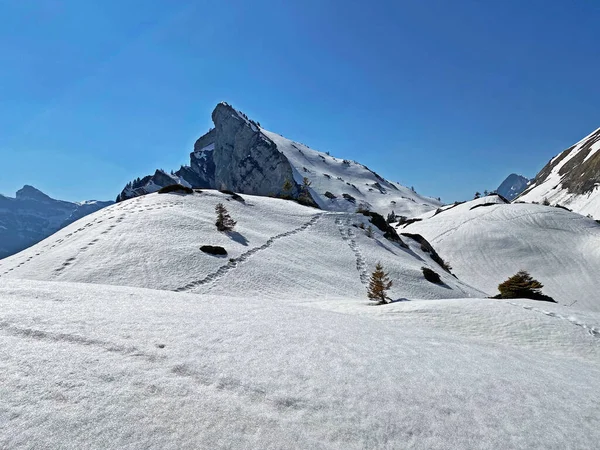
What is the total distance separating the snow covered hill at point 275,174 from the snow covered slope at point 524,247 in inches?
2364

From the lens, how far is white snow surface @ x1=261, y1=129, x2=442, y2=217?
124225 mm

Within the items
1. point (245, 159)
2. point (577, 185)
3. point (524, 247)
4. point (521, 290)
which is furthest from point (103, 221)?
point (577, 185)

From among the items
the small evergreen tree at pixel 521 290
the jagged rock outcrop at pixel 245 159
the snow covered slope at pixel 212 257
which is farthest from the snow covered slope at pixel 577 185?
the small evergreen tree at pixel 521 290

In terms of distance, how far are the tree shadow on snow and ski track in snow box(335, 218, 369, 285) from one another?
348 inches

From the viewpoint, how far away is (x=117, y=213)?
29109mm

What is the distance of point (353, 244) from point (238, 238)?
11631 mm

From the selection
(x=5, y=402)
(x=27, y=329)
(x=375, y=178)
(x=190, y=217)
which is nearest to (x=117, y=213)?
(x=190, y=217)

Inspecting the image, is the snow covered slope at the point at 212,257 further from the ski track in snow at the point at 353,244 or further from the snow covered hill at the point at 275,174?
the snow covered hill at the point at 275,174

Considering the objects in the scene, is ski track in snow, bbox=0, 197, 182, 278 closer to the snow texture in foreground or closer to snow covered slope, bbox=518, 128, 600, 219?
the snow texture in foreground

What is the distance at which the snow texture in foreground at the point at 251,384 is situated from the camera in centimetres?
345

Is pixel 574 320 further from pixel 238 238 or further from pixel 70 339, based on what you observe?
pixel 238 238

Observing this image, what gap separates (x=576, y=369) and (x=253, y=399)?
735 centimetres

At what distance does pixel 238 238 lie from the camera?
85.4ft

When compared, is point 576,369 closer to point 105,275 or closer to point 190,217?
point 105,275
